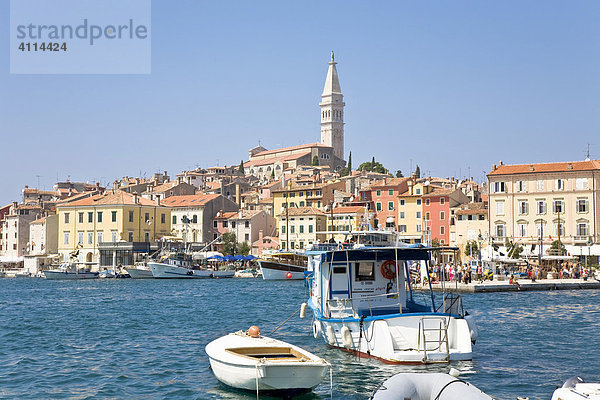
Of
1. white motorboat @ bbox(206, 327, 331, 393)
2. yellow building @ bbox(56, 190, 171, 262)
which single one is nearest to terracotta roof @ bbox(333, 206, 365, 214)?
yellow building @ bbox(56, 190, 171, 262)

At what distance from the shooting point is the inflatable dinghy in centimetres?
1123

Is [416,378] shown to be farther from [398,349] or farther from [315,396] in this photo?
[398,349]

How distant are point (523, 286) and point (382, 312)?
2807 cm

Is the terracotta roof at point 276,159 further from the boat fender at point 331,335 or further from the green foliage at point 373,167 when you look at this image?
the boat fender at point 331,335

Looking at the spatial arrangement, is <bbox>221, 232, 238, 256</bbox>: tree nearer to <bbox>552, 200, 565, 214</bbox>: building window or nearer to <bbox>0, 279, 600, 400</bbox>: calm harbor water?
<bbox>552, 200, 565, 214</bbox>: building window

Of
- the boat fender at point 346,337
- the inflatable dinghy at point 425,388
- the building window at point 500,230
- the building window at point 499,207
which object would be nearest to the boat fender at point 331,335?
the boat fender at point 346,337

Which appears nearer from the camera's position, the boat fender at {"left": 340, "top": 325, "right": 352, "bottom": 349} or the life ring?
the boat fender at {"left": 340, "top": 325, "right": 352, "bottom": 349}

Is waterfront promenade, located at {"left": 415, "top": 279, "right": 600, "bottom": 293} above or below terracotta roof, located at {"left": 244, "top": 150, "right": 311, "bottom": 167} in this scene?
below

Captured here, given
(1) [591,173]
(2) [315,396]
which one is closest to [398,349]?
(2) [315,396]

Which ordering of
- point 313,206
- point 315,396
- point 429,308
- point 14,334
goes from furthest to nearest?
point 313,206 < point 14,334 < point 429,308 < point 315,396

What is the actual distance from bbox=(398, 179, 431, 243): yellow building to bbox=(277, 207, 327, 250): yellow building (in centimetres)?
847

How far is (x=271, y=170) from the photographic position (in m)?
150

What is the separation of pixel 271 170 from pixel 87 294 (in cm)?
10282

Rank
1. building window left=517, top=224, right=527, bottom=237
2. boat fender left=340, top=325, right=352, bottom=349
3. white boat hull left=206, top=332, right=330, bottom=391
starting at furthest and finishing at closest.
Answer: building window left=517, top=224, right=527, bottom=237 → boat fender left=340, top=325, right=352, bottom=349 → white boat hull left=206, top=332, right=330, bottom=391
